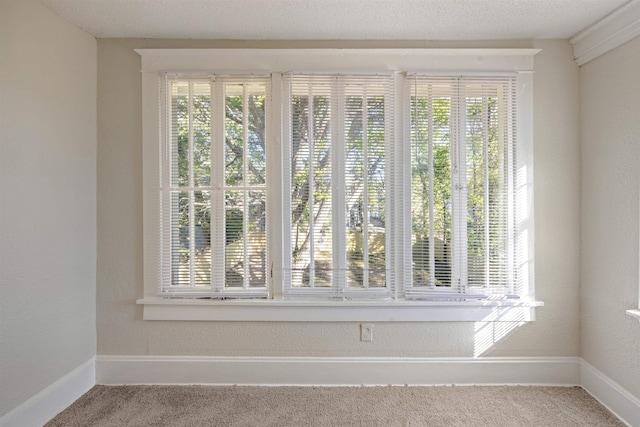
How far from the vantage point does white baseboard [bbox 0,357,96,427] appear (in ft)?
6.06

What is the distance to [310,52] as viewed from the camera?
7.83ft

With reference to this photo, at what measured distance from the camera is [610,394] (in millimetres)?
2133

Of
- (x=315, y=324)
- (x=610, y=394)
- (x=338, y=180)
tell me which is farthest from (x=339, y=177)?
(x=610, y=394)

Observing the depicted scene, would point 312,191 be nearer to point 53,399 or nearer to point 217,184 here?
point 217,184

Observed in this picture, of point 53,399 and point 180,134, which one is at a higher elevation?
point 180,134

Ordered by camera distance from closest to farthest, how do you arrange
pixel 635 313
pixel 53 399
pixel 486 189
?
pixel 635 313, pixel 53 399, pixel 486 189

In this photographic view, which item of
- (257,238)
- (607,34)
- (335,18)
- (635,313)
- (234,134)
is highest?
(335,18)

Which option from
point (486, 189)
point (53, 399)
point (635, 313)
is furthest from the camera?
point (486, 189)

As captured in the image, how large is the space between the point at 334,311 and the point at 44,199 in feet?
6.13

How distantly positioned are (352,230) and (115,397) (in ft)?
6.15

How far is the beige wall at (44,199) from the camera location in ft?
5.85

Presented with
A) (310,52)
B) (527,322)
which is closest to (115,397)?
(310,52)

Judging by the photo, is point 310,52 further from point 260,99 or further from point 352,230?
point 352,230

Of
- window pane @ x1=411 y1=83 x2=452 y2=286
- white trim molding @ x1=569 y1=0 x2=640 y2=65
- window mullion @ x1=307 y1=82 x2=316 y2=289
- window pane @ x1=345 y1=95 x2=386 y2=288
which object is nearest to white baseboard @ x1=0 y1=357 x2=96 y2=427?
window mullion @ x1=307 y1=82 x2=316 y2=289
